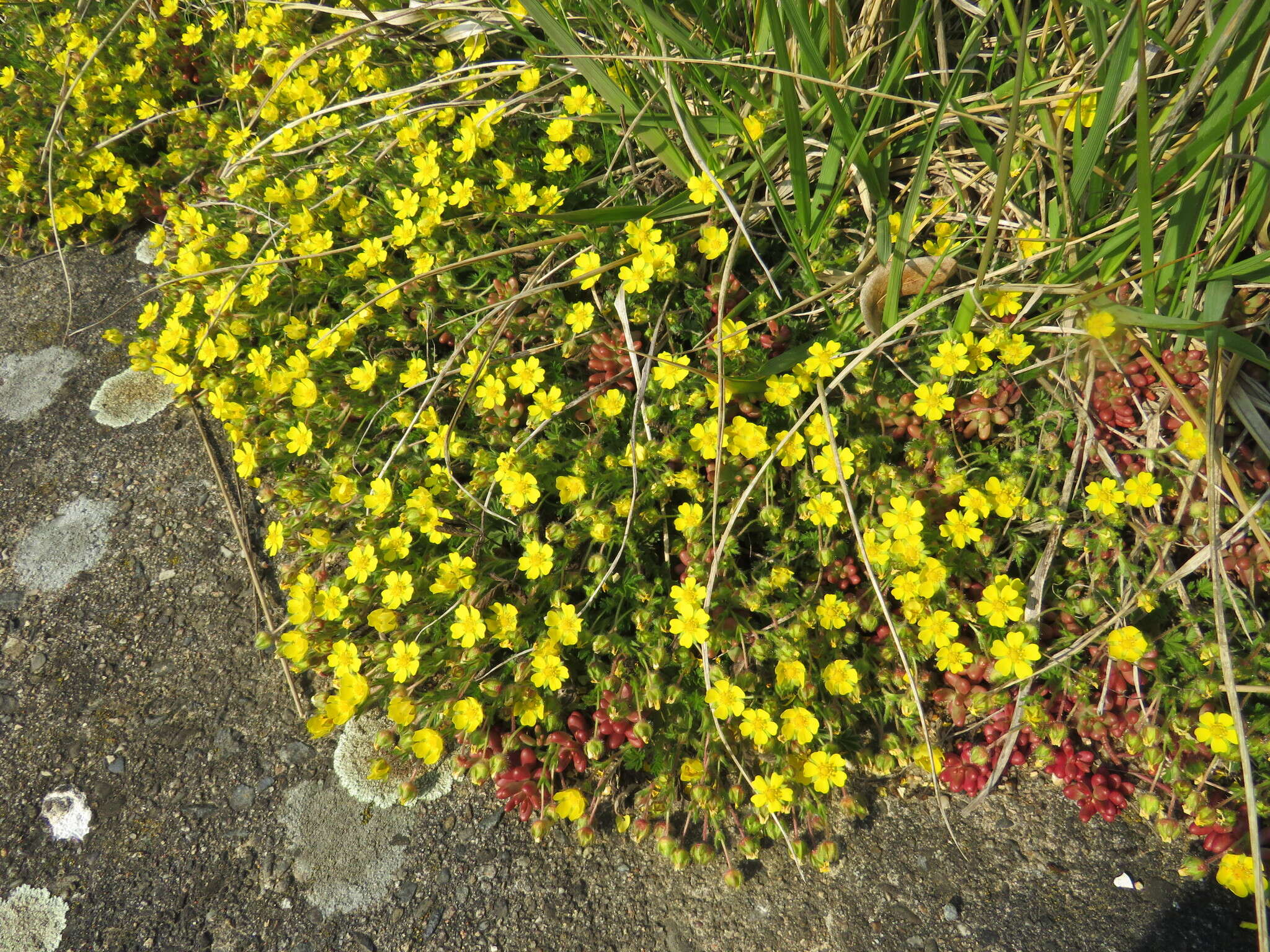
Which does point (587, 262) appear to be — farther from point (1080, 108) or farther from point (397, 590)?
point (1080, 108)

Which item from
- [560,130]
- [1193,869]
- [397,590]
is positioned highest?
[560,130]

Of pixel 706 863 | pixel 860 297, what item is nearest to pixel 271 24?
pixel 860 297

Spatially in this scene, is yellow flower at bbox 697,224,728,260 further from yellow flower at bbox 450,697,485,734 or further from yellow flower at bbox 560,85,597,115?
yellow flower at bbox 450,697,485,734

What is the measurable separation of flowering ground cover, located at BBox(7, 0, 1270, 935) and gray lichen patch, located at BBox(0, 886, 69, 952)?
0.85 metres

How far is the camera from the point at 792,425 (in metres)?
2.54

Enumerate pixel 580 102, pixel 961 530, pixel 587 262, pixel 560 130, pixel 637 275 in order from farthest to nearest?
pixel 580 102, pixel 560 130, pixel 587 262, pixel 637 275, pixel 961 530

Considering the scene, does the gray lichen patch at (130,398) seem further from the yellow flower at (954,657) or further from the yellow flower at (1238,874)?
the yellow flower at (1238,874)

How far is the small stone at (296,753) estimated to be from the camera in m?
2.42

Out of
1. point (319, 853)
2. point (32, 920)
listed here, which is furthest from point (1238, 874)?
point (32, 920)

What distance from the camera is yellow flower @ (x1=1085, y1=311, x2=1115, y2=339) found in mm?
2168

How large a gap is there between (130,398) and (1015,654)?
3493mm

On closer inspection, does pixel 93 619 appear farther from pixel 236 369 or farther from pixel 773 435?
pixel 773 435

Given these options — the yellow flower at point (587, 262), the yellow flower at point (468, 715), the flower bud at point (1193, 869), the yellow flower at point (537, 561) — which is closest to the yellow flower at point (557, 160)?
the yellow flower at point (587, 262)

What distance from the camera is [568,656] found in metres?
2.47
